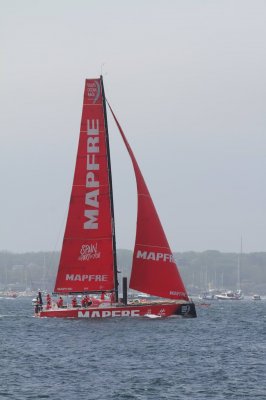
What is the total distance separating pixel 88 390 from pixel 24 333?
23.8 meters

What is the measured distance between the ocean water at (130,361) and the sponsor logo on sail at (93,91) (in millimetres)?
13706

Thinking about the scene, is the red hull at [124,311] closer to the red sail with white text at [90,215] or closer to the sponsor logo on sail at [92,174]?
the red sail with white text at [90,215]

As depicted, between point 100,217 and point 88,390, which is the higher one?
point 100,217

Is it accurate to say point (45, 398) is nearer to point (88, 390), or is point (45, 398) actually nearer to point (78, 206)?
point (88, 390)

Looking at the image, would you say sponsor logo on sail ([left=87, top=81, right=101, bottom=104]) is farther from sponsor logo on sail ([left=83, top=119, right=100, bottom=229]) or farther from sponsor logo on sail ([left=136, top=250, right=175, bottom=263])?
sponsor logo on sail ([left=136, top=250, right=175, bottom=263])

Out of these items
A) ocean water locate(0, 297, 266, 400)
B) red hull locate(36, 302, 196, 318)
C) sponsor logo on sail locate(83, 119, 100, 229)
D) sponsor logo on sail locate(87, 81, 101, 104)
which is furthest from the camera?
sponsor logo on sail locate(87, 81, 101, 104)

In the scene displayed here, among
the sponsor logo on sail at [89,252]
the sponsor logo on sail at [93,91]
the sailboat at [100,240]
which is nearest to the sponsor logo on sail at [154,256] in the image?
the sailboat at [100,240]

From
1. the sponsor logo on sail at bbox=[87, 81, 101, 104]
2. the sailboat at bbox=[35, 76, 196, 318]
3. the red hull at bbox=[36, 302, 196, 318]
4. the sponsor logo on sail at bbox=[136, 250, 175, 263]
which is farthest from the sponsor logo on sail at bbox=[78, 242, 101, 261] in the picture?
the sponsor logo on sail at bbox=[87, 81, 101, 104]

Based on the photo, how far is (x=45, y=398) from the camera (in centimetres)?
3519

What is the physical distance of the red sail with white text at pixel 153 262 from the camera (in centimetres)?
6444

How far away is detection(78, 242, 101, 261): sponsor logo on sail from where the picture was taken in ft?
214

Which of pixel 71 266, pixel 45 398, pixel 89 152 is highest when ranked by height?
pixel 89 152

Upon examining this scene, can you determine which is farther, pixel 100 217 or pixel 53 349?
pixel 100 217

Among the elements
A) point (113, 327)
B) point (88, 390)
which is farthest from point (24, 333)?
point (88, 390)
